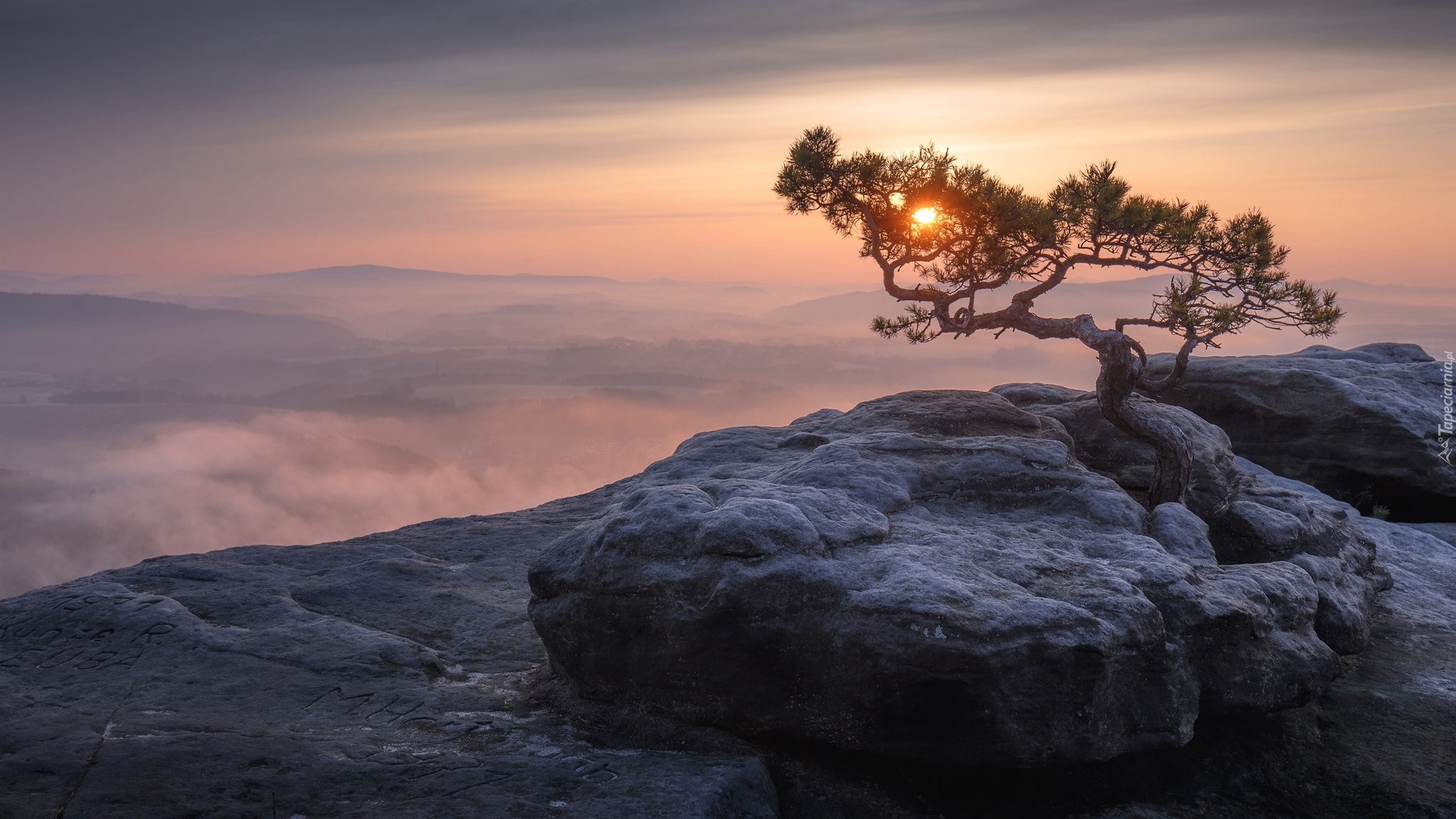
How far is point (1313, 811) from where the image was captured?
33.8ft

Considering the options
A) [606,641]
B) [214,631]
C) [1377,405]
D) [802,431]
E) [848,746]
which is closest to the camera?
[848,746]

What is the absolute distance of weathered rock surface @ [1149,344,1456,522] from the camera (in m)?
22.9

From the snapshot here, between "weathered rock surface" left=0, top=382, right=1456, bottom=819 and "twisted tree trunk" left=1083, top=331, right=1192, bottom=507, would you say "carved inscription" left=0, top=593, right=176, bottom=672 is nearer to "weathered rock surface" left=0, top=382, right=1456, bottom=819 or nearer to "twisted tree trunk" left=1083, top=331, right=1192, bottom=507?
"weathered rock surface" left=0, top=382, right=1456, bottom=819

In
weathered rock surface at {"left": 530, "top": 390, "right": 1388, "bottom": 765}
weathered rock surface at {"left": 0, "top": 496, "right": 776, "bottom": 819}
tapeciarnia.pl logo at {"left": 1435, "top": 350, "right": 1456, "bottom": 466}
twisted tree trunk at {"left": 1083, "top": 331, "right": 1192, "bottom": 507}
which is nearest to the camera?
weathered rock surface at {"left": 0, "top": 496, "right": 776, "bottom": 819}

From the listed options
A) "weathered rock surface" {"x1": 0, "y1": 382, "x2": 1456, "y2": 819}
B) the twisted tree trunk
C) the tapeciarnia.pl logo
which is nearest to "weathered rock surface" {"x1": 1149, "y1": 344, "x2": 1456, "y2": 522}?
the tapeciarnia.pl logo

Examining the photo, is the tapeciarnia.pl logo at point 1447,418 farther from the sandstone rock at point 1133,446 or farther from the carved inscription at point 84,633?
the carved inscription at point 84,633

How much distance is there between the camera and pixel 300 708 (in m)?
11.0

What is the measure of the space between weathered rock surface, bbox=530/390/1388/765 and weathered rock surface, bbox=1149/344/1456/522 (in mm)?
11489

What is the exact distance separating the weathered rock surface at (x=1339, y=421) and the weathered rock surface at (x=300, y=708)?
813 inches

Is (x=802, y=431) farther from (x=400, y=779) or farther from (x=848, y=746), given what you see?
(x=400, y=779)

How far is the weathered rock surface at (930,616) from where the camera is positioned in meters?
9.58

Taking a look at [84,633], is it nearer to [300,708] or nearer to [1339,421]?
[300,708]

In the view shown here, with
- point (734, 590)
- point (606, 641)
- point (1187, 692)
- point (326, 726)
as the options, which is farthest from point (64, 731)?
point (1187, 692)

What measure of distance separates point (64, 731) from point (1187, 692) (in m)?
12.6
